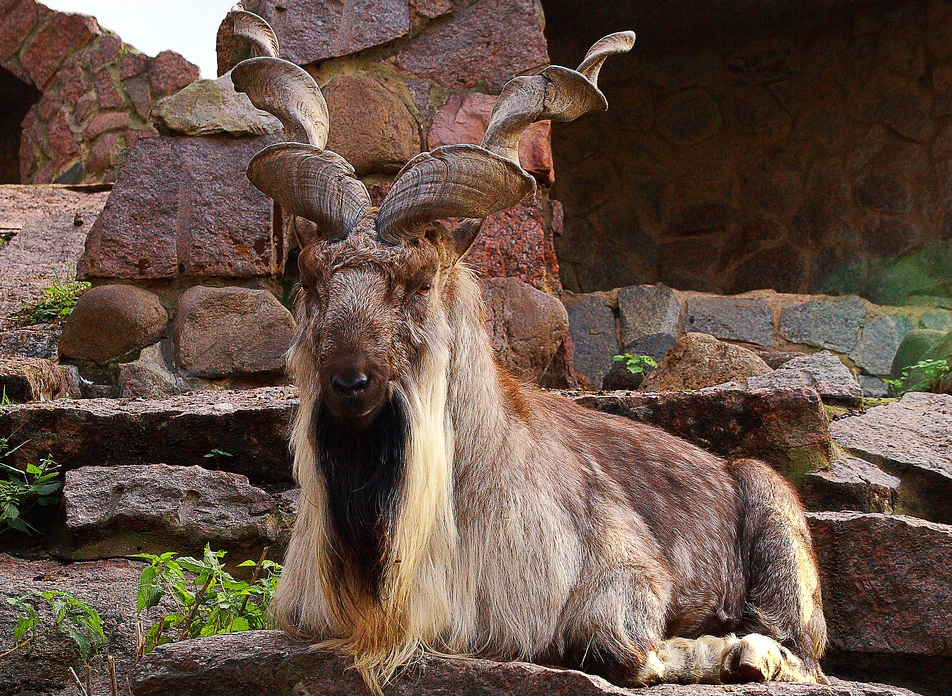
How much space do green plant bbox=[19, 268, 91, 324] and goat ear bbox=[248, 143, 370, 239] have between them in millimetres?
3337

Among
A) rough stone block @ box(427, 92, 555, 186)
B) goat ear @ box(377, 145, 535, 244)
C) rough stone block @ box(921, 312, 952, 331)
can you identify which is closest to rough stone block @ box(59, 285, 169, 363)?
rough stone block @ box(427, 92, 555, 186)

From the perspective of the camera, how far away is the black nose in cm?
304

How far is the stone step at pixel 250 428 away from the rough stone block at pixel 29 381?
506 millimetres

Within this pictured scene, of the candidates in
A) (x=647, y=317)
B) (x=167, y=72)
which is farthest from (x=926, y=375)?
(x=167, y=72)

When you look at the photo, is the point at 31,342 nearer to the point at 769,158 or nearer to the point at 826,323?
the point at 826,323

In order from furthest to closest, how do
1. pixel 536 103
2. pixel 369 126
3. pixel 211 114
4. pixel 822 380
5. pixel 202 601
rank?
pixel 822 380 < pixel 211 114 < pixel 369 126 < pixel 202 601 < pixel 536 103

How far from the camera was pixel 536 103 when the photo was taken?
12.4 feet

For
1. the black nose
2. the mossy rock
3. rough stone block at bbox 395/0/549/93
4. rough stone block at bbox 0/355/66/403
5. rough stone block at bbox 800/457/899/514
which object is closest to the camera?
the black nose

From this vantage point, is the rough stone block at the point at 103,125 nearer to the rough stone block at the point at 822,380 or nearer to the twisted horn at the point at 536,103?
the rough stone block at the point at 822,380

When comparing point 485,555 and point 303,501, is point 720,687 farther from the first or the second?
point 303,501

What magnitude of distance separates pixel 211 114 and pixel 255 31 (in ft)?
6.34

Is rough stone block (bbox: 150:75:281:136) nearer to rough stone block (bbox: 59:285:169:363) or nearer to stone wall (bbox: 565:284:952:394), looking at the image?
rough stone block (bbox: 59:285:169:363)

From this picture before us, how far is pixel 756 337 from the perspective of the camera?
9.07 m

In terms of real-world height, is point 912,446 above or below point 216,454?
above
